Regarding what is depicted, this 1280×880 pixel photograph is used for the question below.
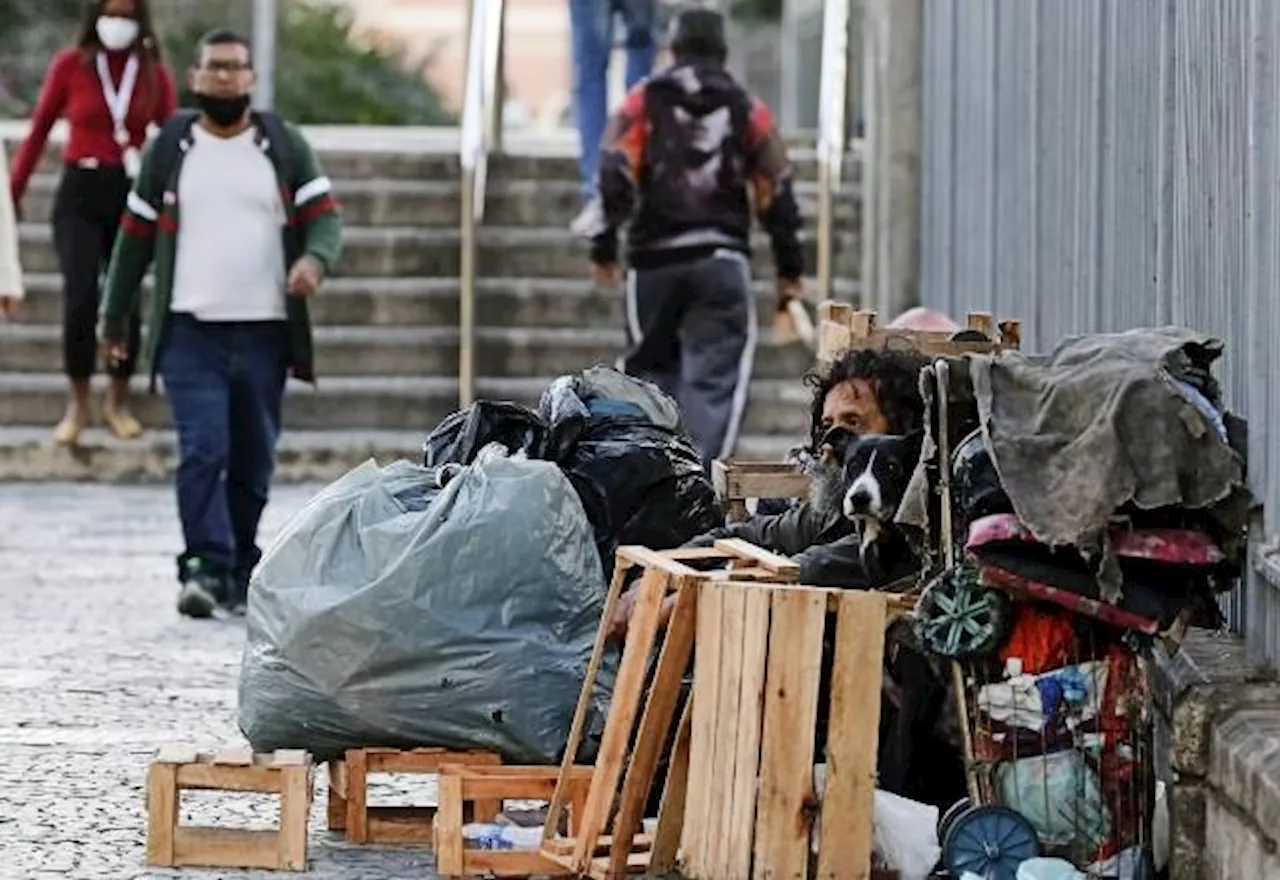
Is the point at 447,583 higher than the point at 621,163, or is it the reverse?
the point at 621,163

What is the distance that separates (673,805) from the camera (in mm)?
6324

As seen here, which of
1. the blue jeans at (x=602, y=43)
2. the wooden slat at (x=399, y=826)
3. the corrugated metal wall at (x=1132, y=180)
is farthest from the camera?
the blue jeans at (x=602, y=43)

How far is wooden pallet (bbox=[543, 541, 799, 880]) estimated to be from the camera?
20.4 ft

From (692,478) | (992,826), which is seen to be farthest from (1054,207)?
(992,826)

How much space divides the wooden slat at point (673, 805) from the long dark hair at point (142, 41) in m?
8.87

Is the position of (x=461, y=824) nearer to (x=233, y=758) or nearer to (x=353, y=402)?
(x=233, y=758)

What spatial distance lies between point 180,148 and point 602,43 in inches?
188

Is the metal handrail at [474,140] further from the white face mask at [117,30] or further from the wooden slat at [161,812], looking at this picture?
the wooden slat at [161,812]

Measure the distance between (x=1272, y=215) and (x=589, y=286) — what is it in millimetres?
10219

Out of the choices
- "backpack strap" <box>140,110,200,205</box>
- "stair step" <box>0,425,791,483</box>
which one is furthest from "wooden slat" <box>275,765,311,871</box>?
Result: "stair step" <box>0,425,791,483</box>

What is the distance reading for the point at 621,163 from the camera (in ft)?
39.6

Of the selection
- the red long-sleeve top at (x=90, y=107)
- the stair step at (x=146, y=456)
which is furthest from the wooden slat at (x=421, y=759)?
the red long-sleeve top at (x=90, y=107)

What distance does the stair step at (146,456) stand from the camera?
15.0 m

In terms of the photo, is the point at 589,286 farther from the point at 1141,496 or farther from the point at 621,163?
the point at 1141,496
